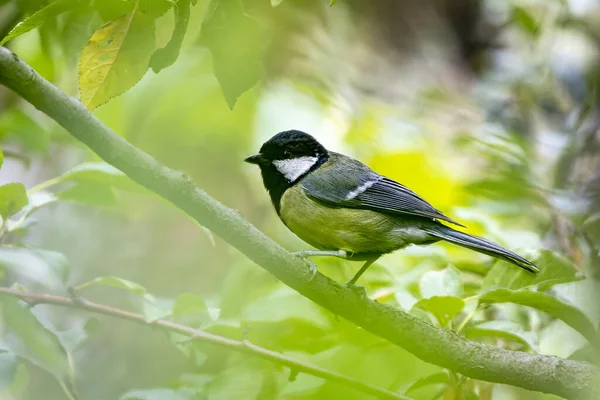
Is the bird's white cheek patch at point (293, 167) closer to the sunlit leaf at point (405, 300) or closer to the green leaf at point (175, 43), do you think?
the sunlit leaf at point (405, 300)

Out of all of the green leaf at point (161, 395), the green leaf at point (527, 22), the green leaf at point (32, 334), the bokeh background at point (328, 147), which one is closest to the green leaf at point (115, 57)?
the bokeh background at point (328, 147)

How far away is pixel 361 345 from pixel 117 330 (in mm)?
2128

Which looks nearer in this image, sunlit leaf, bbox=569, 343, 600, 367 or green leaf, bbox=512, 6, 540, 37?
sunlit leaf, bbox=569, 343, 600, 367

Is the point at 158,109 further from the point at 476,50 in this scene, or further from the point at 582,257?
the point at 476,50

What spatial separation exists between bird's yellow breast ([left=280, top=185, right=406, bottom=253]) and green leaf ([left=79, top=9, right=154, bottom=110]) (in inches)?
29.0

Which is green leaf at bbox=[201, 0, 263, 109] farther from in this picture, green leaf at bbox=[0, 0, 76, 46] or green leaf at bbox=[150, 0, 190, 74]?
green leaf at bbox=[0, 0, 76, 46]

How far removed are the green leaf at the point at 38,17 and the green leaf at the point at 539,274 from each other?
36.4 inches

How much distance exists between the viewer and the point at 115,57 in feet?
2.89

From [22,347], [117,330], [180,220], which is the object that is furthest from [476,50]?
[22,347]

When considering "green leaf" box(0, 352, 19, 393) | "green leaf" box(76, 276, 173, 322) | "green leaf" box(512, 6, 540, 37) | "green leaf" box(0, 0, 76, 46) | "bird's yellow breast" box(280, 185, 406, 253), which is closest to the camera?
"green leaf" box(0, 0, 76, 46)

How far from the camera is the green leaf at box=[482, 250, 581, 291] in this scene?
126 cm

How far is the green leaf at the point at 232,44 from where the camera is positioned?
0.93 metres

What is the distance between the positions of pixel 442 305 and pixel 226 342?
1.30ft

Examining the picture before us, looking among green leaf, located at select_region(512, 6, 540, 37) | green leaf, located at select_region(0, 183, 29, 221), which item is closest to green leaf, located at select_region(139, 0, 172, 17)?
green leaf, located at select_region(0, 183, 29, 221)
